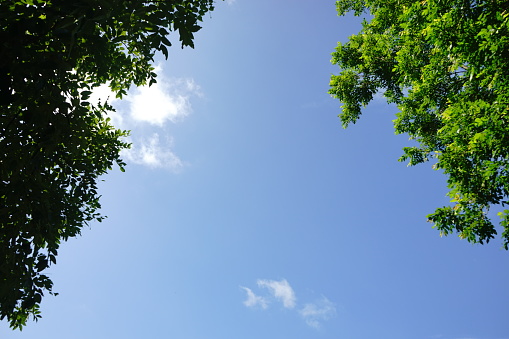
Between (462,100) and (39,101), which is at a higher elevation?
(462,100)

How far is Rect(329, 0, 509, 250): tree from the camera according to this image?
7781 mm

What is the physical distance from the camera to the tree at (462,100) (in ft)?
25.5

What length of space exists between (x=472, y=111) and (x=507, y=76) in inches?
40.0

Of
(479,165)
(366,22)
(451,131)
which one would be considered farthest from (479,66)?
(366,22)

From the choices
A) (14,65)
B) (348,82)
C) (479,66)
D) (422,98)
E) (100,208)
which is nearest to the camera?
(14,65)

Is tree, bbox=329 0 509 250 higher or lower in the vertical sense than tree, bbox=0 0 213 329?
higher

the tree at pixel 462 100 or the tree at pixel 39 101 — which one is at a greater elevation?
the tree at pixel 462 100

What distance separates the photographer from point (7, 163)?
17.8 ft

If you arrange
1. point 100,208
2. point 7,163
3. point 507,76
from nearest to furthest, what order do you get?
point 7,163
point 507,76
point 100,208

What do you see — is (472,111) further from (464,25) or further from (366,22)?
(366,22)

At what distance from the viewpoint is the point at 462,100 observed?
8.82 meters

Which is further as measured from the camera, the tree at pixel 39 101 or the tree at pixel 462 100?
the tree at pixel 462 100

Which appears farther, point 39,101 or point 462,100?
point 462,100

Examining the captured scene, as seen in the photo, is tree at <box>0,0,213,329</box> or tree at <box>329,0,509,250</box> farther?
tree at <box>329,0,509,250</box>
